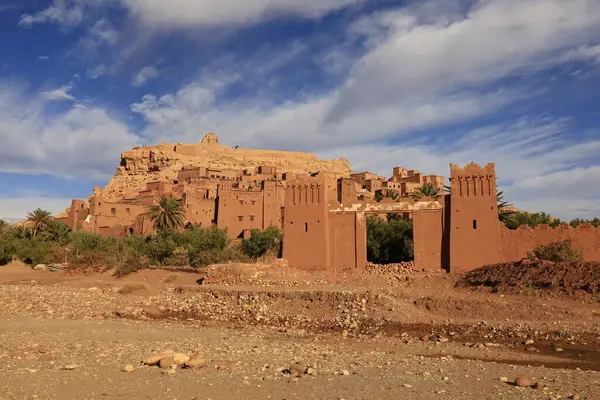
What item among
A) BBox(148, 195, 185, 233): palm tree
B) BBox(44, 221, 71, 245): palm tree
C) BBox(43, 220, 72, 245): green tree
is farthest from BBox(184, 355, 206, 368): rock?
BBox(44, 221, 71, 245): palm tree

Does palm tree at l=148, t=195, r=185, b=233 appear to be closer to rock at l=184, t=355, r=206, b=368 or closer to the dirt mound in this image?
the dirt mound

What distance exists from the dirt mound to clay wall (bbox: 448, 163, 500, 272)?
133 cm

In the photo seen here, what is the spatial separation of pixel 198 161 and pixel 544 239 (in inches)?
2689

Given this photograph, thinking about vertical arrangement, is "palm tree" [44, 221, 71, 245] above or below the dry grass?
above

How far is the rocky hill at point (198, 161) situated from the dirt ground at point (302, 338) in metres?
55.4

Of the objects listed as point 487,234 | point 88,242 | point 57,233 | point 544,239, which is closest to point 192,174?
point 57,233

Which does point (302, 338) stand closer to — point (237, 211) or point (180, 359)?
point (180, 359)

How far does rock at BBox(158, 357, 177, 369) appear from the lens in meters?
8.80

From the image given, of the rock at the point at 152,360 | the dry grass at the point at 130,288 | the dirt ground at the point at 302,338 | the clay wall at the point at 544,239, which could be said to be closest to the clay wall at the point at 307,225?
the dirt ground at the point at 302,338

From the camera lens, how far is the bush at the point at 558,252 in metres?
20.2

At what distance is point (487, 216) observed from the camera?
68.9ft

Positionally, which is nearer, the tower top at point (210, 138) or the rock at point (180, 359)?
the rock at point (180, 359)

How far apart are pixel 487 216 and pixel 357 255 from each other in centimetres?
602

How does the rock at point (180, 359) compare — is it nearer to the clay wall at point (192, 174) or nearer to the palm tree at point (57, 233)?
the palm tree at point (57, 233)
